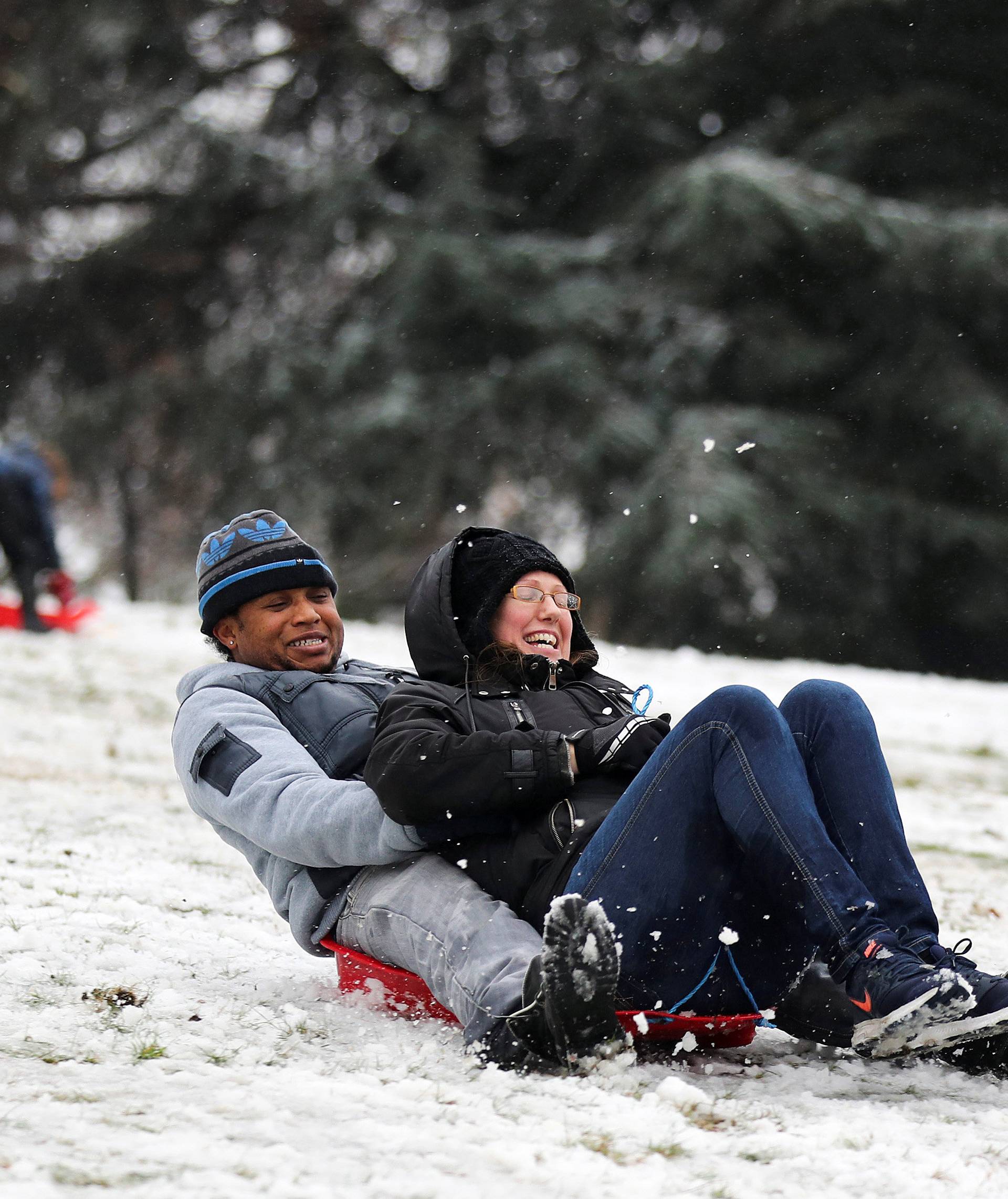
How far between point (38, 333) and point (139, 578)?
3.64 meters

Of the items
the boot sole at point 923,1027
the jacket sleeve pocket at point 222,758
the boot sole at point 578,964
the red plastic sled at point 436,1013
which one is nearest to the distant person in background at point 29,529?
the jacket sleeve pocket at point 222,758

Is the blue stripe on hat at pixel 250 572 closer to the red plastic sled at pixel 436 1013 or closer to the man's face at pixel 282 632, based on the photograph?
the man's face at pixel 282 632

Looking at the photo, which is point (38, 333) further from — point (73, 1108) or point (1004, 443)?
point (73, 1108)

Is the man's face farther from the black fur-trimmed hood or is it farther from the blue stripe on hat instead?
the black fur-trimmed hood

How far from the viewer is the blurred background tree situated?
12.3 metres

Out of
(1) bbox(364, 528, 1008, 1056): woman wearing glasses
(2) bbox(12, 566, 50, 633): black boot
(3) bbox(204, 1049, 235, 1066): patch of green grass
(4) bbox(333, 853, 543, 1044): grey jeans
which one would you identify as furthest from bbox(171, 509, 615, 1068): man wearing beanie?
(2) bbox(12, 566, 50, 633): black boot

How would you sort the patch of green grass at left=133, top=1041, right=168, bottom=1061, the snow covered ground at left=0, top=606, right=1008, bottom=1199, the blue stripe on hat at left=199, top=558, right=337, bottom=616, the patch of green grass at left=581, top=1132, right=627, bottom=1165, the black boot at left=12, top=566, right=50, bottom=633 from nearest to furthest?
the snow covered ground at left=0, top=606, right=1008, bottom=1199 → the patch of green grass at left=581, top=1132, right=627, bottom=1165 → the patch of green grass at left=133, top=1041, right=168, bottom=1061 → the blue stripe on hat at left=199, top=558, right=337, bottom=616 → the black boot at left=12, top=566, right=50, bottom=633

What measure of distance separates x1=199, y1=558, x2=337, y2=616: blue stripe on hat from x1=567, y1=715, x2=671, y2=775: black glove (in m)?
0.74

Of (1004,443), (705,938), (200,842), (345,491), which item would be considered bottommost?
(200,842)

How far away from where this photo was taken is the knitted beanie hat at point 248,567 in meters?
2.84

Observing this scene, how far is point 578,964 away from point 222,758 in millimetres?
898

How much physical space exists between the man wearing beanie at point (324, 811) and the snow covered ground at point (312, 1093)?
0.13 metres

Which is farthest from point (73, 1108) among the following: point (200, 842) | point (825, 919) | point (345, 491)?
point (345, 491)

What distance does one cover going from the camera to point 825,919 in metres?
2.18
